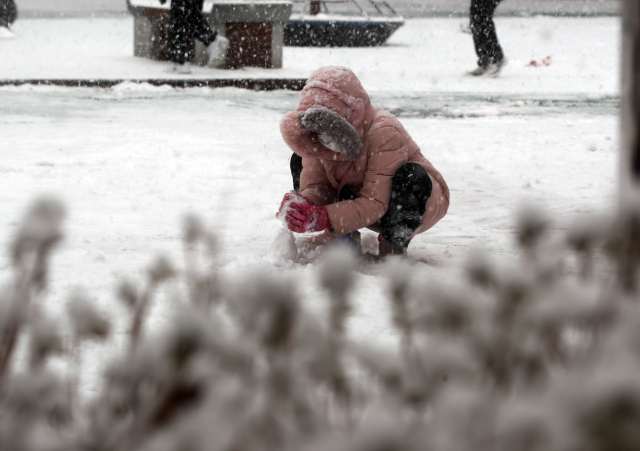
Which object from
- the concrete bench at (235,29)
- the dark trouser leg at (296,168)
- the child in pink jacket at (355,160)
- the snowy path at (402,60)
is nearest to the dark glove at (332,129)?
the child in pink jacket at (355,160)

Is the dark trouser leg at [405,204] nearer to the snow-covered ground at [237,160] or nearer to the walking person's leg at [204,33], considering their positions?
the snow-covered ground at [237,160]

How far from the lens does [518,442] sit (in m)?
0.31

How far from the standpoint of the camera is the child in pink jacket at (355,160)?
229 centimetres

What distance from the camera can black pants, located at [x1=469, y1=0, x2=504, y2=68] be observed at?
1013 cm

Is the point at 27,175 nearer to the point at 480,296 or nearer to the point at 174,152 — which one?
the point at 174,152

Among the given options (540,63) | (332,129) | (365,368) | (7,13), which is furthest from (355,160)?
(7,13)

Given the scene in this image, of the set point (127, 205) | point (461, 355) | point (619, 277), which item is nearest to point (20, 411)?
point (461, 355)

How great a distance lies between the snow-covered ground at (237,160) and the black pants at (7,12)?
5.31m

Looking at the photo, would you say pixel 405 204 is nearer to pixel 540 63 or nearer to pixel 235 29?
pixel 235 29

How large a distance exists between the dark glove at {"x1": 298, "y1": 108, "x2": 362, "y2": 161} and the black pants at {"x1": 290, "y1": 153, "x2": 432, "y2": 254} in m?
0.21

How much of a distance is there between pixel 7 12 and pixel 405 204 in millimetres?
16611

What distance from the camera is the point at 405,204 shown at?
2.39 meters

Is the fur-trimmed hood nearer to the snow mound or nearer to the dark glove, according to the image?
the dark glove

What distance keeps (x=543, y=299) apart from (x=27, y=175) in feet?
13.2
